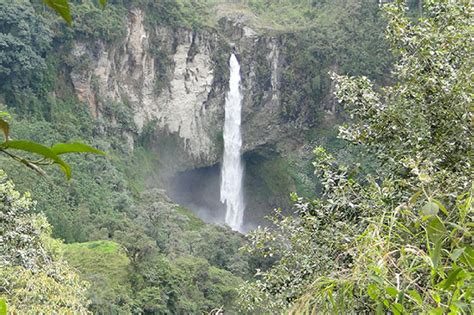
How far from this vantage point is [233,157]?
36438 millimetres

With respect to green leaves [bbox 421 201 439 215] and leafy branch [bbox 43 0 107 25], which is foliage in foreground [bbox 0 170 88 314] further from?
leafy branch [bbox 43 0 107 25]

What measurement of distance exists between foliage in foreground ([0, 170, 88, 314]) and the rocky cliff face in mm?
23288

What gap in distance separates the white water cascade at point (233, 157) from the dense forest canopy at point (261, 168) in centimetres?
69

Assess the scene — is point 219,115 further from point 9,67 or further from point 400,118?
point 400,118

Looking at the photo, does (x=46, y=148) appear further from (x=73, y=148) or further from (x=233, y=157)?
(x=233, y=157)

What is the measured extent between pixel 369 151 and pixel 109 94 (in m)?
28.2

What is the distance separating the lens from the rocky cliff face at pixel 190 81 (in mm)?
32938

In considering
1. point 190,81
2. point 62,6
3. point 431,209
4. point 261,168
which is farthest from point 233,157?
point 62,6

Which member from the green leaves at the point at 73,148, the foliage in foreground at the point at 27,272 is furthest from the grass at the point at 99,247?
the green leaves at the point at 73,148

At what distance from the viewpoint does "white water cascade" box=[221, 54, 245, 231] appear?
35938 mm

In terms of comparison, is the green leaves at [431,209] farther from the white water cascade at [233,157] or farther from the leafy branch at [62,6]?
the white water cascade at [233,157]

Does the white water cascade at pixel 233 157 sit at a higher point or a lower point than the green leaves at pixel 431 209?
lower

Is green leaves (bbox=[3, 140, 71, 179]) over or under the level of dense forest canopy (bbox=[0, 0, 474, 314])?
over

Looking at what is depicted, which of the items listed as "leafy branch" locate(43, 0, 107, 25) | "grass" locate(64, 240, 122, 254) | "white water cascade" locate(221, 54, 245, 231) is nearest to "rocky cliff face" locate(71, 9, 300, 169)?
"white water cascade" locate(221, 54, 245, 231)
